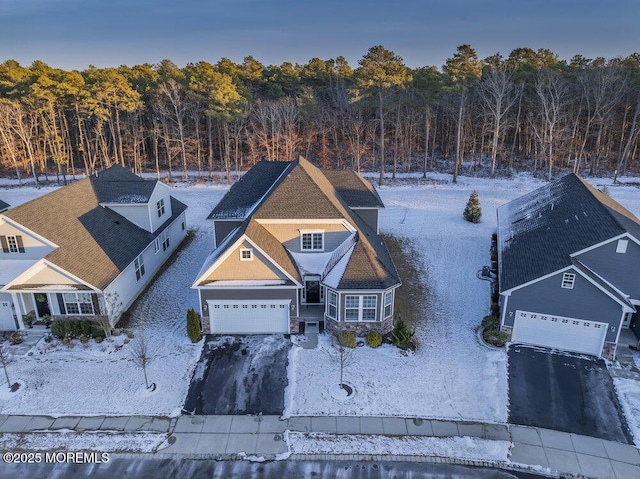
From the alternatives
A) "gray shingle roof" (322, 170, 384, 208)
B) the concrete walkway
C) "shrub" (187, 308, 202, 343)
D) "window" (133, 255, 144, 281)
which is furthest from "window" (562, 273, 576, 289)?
"window" (133, 255, 144, 281)

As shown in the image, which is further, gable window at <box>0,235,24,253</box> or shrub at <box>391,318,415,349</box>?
gable window at <box>0,235,24,253</box>

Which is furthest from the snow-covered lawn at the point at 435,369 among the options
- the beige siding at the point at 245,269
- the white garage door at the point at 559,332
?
the beige siding at the point at 245,269

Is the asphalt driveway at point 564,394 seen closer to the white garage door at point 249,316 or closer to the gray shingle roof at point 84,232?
the white garage door at point 249,316

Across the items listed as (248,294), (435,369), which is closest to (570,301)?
(435,369)

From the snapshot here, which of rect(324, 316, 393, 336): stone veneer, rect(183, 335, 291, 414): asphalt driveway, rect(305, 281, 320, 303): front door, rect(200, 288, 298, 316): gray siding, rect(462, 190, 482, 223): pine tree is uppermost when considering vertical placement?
rect(462, 190, 482, 223): pine tree

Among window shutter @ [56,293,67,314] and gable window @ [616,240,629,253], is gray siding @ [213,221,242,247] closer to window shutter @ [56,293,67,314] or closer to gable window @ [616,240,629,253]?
window shutter @ [56,293,67,314]

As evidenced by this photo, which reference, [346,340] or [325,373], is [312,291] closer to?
A: [346,340]
